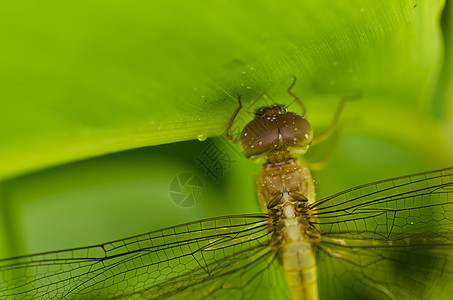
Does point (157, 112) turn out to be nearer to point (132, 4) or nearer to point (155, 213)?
point (132, 4)

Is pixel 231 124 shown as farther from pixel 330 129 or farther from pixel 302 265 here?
pixel 302 265

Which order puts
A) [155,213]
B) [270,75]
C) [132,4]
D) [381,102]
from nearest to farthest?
[132,4], [270,75], [381,102], [155,213]

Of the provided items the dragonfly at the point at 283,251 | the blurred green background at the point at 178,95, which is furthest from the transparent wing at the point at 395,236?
the blurred green background at the point at 178,95

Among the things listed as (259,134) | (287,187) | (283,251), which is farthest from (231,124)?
(283,251)

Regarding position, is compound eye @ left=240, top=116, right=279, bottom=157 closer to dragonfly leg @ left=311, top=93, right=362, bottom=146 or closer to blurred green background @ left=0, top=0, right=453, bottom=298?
blurred green background @ left=0, top=0, right=453, bottom=298

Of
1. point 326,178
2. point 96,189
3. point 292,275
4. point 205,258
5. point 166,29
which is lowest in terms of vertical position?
point 292,275

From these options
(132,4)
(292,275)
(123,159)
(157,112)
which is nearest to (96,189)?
(123,159)
